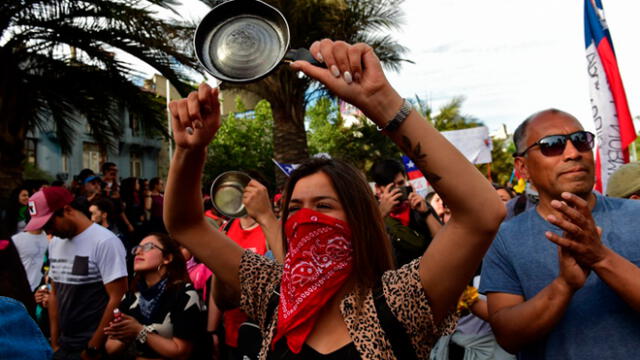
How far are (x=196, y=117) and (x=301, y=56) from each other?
17.5 inches

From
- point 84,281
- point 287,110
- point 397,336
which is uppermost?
point 287,110

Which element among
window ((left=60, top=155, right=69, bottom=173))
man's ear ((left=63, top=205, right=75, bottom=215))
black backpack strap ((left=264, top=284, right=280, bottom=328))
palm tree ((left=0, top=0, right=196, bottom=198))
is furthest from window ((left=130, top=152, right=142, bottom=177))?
black backpack strap ((left=264, top=284, right=280, bottom=328))

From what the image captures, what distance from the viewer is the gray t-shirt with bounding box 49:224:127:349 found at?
13.7 feet

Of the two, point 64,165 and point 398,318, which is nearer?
point 398,318

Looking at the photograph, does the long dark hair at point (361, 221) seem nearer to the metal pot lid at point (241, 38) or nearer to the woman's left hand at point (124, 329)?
the metal pot lid at point (241, 38)

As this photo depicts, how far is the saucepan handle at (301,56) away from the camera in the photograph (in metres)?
1.53

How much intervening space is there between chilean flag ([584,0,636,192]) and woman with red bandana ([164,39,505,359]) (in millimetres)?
2968

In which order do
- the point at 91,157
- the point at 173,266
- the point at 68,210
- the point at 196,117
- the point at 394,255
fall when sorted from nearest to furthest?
1. the point at 196,117
2. the point at 394,255
3. the point at 173,266
4. the point at 68,210
5. the point at 91,157

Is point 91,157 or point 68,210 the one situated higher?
point 91,157

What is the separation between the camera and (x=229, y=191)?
10.9 ft

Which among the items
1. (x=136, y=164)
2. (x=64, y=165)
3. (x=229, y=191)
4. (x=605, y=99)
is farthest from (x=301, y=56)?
(x=136, y=164)

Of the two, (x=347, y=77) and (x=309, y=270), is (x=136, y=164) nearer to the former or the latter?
(x=309, y=270)

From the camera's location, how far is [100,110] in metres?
9.05

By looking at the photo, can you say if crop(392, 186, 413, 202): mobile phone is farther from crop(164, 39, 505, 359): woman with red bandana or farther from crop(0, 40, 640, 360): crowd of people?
crop(164, 39, 505, 359): woman with red bandana
